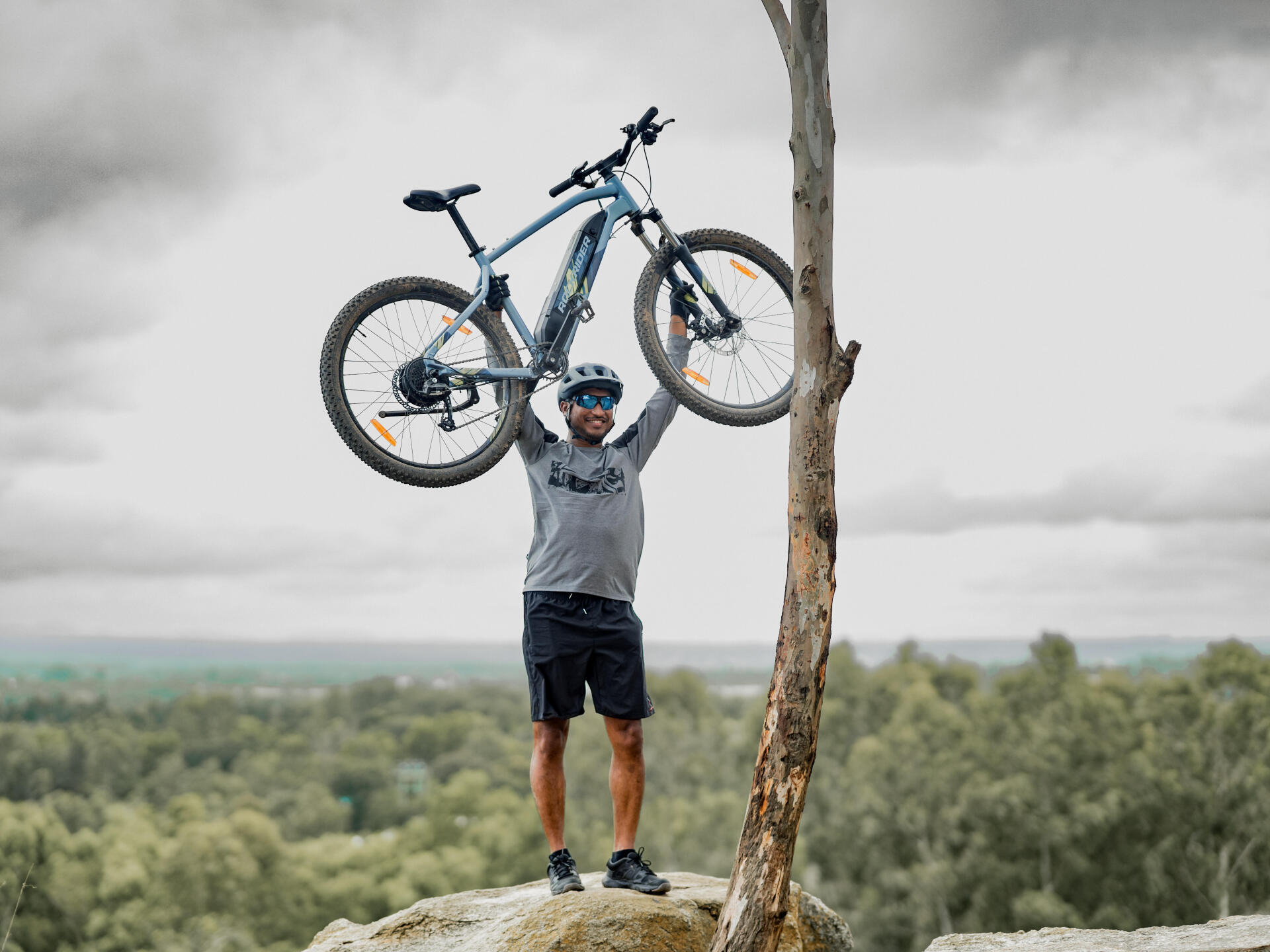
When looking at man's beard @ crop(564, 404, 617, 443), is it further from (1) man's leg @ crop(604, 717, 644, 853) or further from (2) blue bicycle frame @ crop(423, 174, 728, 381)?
(1) man's leg @ crop(604, 717, 644, 853)

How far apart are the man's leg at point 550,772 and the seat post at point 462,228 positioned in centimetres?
228

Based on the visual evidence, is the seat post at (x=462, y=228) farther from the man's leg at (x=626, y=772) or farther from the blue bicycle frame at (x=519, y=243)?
the man's leg at (x=626, y=772)

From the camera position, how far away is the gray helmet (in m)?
5.29

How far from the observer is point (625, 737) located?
5129mm

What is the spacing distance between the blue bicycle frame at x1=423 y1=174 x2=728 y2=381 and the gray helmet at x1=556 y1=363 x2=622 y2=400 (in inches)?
7.4

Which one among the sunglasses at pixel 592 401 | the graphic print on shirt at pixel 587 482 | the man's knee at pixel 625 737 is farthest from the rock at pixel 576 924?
the sunglasses at pixel 592 401

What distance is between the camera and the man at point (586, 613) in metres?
5.08

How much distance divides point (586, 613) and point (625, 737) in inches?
23.6

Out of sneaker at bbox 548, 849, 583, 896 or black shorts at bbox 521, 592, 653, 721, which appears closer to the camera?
black shorts at bbox 521, 592, 653, 721

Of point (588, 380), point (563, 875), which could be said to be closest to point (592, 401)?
point (588, 380)

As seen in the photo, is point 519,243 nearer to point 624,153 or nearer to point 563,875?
point 624,153

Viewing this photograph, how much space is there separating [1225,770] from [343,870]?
19943 mm

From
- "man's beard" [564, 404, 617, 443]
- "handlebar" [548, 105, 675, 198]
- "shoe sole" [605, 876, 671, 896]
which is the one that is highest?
"handlebar" [548, 105, 675, 198]

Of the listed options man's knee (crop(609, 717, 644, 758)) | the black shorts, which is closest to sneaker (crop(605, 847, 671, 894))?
man's knee (crop(609, 717, 644, 758))
